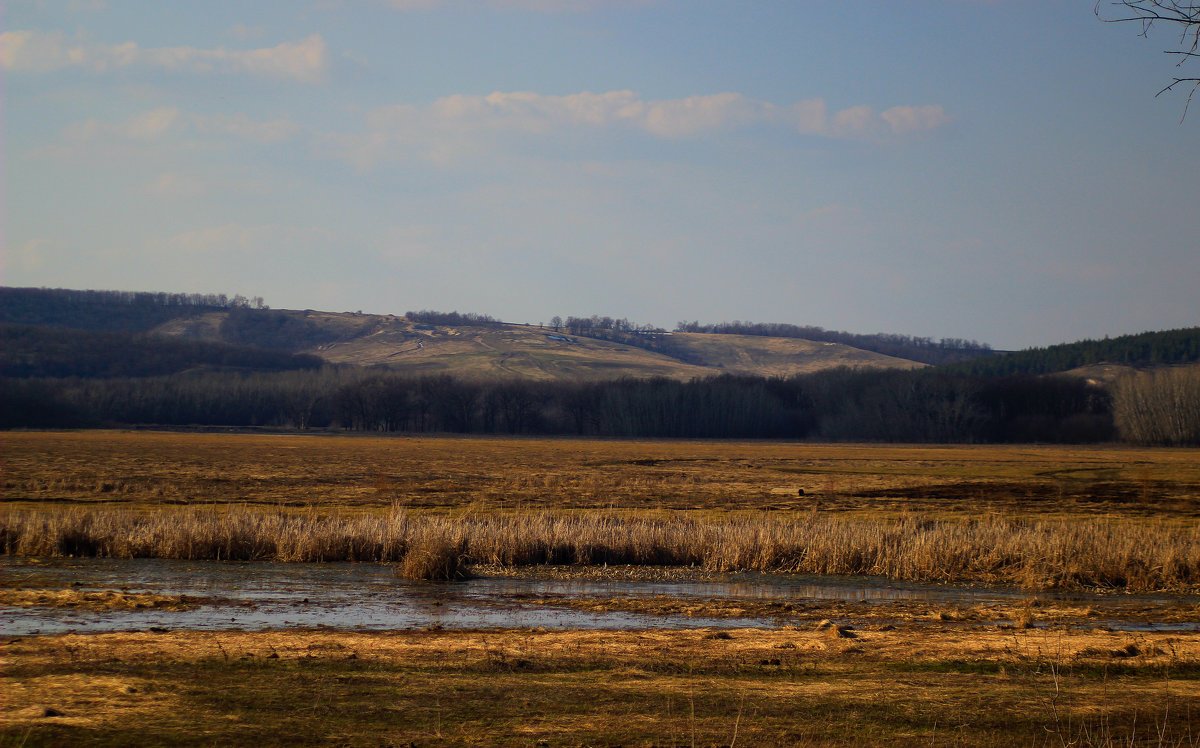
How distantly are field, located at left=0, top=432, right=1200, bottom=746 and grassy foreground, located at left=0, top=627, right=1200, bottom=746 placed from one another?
0.19 ft

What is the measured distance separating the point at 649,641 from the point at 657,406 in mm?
162237

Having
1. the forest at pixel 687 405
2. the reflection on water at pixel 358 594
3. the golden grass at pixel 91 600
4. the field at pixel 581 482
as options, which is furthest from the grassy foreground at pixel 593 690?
the forest at pixel 687 405

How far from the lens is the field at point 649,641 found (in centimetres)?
1155

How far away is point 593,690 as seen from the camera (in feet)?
44.1

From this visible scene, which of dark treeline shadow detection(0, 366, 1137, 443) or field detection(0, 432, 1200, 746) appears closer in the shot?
field detection(0, 432, 1200, 746)

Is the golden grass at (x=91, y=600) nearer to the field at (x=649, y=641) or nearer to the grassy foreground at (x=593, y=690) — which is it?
the field at (x=649, y=641)

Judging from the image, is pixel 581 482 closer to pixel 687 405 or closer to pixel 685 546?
pixel 685 546

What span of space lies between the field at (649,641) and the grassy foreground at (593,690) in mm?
57

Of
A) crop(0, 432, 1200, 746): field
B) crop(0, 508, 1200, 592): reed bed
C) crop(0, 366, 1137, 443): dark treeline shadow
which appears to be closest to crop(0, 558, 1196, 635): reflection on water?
crop(0, 432, 1200, 746): field

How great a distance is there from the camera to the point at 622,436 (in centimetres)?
17188

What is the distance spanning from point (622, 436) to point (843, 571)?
141096mm

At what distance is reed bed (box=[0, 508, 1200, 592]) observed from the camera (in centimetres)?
2984

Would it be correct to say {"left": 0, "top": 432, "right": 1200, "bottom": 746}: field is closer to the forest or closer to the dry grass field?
the dry grass field

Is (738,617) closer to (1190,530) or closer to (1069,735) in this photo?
(1069,735)
